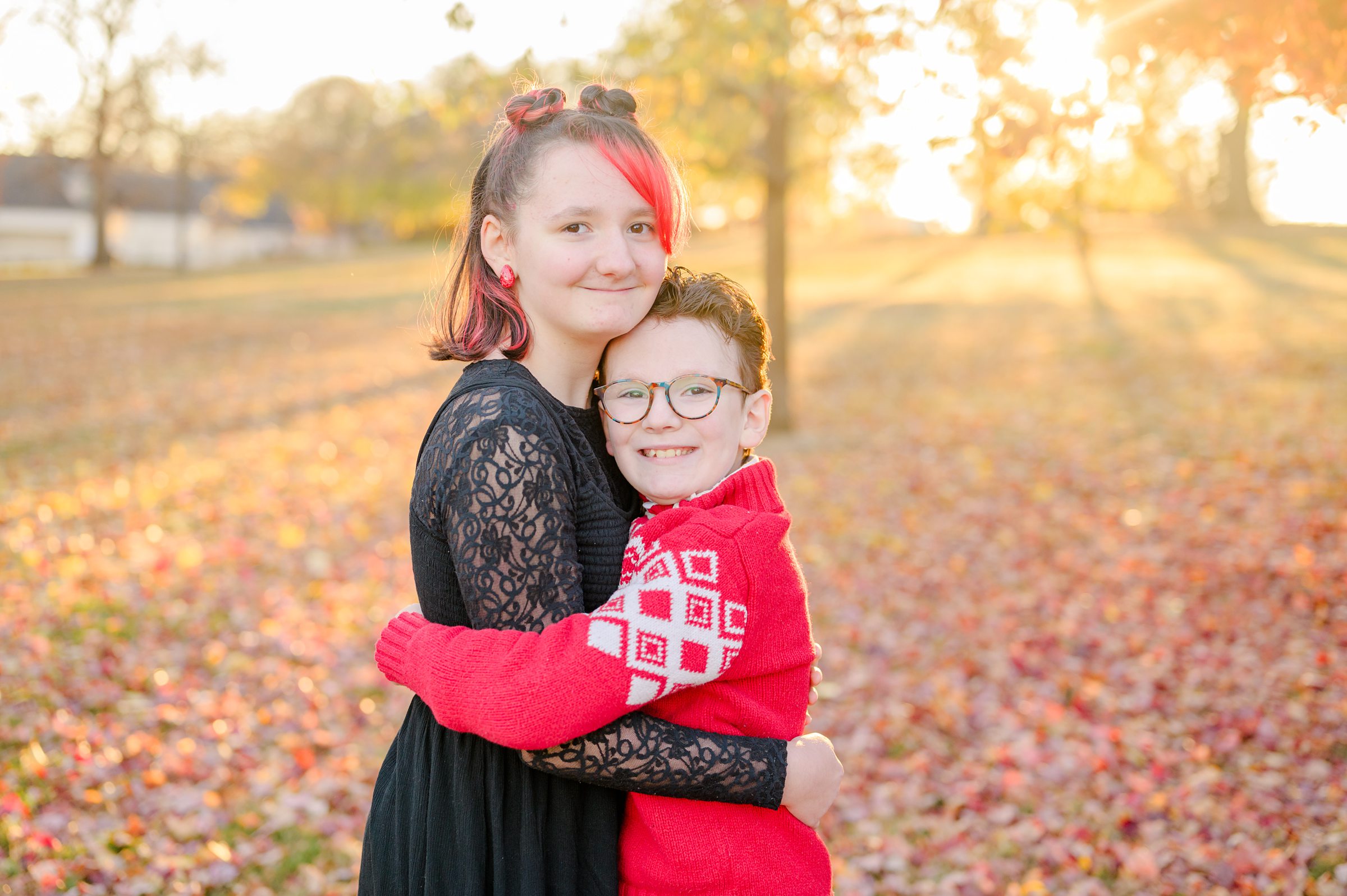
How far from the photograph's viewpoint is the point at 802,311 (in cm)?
2469

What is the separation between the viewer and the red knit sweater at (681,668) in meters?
1.72

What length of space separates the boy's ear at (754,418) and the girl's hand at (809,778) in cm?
65

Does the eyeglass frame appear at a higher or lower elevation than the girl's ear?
lower

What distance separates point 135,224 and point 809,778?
75.2 meters

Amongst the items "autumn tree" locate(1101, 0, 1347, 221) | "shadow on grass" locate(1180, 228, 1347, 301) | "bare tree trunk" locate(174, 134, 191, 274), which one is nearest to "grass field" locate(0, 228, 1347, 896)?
"autumn tree" locate(1101, 0, 1347, 221)

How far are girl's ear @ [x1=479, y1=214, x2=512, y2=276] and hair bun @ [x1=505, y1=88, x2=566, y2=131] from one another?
0.67 feet

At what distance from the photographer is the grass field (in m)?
4.52

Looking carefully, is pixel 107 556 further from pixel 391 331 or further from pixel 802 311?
pixel 802 311

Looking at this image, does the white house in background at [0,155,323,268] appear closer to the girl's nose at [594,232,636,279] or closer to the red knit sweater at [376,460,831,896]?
the girl's nose at [594,232,636,279]

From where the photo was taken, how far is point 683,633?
5.76 ft

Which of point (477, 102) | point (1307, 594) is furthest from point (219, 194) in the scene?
point (1307, 594)

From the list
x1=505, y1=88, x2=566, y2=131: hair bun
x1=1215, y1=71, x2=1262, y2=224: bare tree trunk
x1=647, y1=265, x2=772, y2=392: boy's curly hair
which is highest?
x1=1215, y1=71, x2=1262, y2=224: bare tree trunk

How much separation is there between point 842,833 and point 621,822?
2992 mm

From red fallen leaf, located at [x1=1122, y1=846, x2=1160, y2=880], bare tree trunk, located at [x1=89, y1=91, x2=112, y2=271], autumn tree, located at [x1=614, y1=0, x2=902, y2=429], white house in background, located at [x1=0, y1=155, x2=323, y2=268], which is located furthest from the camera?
white house in background, located at [x1=0, y1=155, x2=323, y2=268]
